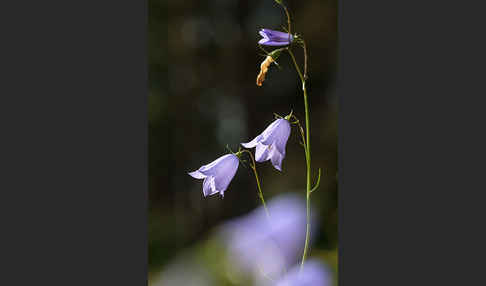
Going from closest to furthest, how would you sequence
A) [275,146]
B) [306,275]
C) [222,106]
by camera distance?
[275,146] → [306,275] → [222,106]

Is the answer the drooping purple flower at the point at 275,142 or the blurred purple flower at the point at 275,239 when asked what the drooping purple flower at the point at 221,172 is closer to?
the drooping purple flower at the point at 275,142

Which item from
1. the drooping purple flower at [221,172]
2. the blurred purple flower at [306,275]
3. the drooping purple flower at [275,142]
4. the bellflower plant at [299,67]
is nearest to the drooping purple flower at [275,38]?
the bellflower plant at [299,67]

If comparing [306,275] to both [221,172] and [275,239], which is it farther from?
[221,172]

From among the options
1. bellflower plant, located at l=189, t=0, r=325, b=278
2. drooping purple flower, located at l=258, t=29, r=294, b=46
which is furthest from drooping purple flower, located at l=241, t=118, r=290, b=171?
drooping purple flower, located at l=258, t=29, r=294, b=46

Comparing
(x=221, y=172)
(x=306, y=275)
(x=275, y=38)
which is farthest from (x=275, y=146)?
(x=306, y=275)

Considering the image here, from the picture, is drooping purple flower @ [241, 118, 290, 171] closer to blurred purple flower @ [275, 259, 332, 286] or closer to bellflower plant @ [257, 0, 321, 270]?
bellflower plant @ [257, 0, 321, 270]
